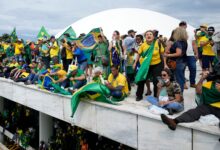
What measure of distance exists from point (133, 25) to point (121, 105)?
104 feet

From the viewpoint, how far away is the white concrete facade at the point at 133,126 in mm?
4164

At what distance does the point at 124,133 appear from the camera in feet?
18.1

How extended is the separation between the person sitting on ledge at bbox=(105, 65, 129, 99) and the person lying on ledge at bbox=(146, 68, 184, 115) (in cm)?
99

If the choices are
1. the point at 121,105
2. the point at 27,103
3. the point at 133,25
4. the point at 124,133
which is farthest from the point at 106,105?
the point at 133,25

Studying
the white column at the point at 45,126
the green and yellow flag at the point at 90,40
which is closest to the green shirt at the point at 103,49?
the green and yellow flag at the point at 90,40

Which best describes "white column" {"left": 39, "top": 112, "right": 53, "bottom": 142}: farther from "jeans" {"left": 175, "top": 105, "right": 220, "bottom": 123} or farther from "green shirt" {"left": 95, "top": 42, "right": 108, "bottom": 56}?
"jeans" {"left": 175, "top": 105, "right": 220, "bottom": 123}

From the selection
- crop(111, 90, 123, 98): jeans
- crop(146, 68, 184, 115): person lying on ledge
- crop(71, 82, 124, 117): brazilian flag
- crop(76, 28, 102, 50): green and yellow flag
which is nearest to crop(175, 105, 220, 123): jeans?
crop(146, 68, 184, 115): person lying on ledge

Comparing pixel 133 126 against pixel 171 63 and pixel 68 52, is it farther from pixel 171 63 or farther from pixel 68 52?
pixel 68 52

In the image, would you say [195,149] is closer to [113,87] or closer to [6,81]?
[113,87]

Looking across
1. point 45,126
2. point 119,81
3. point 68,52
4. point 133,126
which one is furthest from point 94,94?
point 45,126

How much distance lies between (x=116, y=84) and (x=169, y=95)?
60.5 inches

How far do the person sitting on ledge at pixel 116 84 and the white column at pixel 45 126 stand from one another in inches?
189

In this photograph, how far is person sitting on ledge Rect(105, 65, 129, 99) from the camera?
631 cm

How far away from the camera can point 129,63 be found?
7684mm
